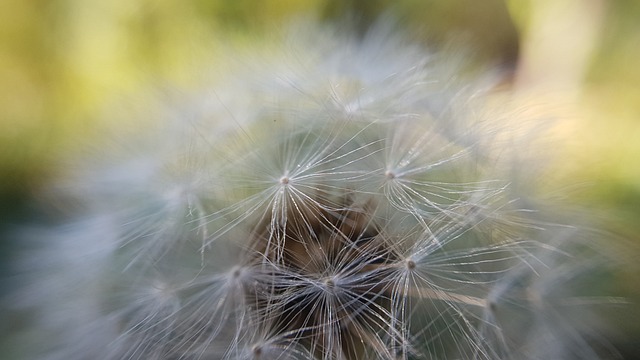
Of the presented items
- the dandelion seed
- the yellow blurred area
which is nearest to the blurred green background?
the yellow blurred area

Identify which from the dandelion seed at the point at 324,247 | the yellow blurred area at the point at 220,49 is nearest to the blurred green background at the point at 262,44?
the yellow blurred area at the point at 220,49

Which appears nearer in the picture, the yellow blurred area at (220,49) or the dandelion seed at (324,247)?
the dandelion seed at (324,247)

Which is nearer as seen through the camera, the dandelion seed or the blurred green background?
the dandelion seed

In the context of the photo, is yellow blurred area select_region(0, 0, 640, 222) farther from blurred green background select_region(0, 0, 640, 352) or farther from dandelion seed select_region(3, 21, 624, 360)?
dandelion seed select_region(3, 21, 624, 360)

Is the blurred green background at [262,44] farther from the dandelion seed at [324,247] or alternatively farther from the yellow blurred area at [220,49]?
the dandelion seed at [324,247]

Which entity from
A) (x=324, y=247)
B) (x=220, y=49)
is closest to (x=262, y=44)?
(x=220, y=49)

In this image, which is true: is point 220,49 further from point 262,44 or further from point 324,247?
point 324,247

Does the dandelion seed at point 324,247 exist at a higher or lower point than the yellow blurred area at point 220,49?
lower

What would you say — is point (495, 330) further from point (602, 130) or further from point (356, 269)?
point (602, 130)
